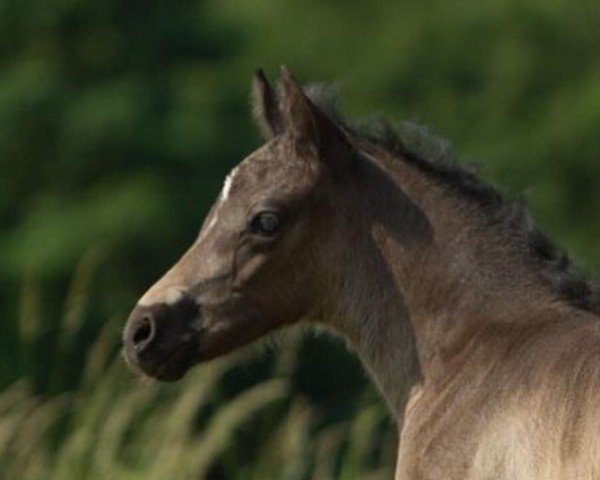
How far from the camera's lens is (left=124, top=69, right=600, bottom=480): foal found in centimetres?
858

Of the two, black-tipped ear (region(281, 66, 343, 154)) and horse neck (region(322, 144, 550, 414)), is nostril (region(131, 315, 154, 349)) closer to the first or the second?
horse neck (region(322, 144, 550, 414))

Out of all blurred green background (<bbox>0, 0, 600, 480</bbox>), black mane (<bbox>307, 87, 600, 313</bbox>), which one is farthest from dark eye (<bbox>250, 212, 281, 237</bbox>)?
blurred green background (<bbox>0, 0, 600, 480</bbox>)

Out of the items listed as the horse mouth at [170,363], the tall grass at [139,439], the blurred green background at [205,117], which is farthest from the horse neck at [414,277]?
the blurred green background at [205,117]

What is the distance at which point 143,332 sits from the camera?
8.83m

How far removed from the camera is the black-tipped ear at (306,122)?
8.71 metres

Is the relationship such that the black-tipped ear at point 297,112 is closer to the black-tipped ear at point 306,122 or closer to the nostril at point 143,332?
the black-tipped ear at point 306,122

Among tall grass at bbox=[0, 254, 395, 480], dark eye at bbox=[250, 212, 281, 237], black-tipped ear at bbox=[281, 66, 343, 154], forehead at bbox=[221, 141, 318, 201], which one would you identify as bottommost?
tall grass at bbox=[0, 254, 395, 480]

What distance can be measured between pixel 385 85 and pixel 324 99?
31.1ft

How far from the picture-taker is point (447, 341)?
8.73m

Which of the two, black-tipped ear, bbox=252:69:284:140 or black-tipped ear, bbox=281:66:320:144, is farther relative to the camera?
black-tipped ear, bbox=252:69:284:140

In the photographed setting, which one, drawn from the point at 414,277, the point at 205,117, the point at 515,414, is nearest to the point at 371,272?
the point at 414,277

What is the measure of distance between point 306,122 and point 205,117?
946 centimetres

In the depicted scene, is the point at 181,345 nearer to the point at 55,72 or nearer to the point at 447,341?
the point at 447,341

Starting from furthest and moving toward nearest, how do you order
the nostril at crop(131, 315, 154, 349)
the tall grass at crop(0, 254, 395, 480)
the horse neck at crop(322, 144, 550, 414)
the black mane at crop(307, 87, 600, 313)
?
1. the tall grass at crop(0, 254, 395, 480)
2. the nostril at crop(131, 315, 154, 349)
3. the horse neck at crop(322, 144, 550, 414)
4. the black mane at crop(307, 87, 600, 313)
